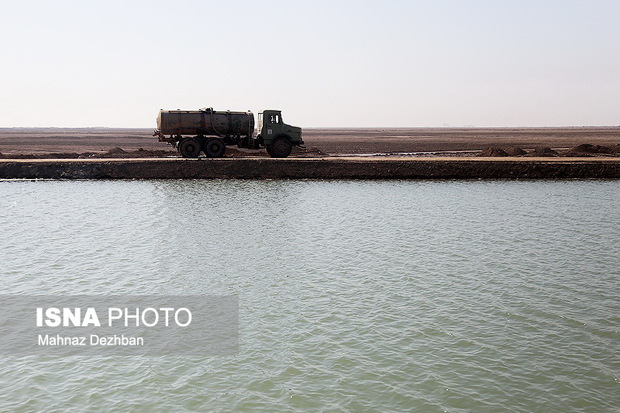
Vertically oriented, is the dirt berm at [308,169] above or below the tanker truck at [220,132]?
below

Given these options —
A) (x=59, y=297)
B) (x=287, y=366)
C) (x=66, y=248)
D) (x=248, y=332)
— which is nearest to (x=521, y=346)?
(x=287, y=366)

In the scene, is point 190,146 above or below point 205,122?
below

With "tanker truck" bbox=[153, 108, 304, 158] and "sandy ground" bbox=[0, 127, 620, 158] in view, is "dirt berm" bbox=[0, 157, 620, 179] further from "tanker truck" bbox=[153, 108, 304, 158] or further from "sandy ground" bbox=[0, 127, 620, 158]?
"sandy ground" bbox=[0, 127, 620, 158]

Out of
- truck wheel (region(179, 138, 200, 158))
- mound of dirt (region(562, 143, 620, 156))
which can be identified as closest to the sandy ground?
truck wheel (region(179, 138, 200, 158))

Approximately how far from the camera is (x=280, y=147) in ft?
A: 121

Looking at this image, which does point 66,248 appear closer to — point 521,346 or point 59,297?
point 59,297

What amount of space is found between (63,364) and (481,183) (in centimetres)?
2707

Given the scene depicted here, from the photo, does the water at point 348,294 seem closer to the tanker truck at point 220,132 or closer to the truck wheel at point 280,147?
the tanker truck at point 220,132

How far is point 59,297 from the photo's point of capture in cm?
1190

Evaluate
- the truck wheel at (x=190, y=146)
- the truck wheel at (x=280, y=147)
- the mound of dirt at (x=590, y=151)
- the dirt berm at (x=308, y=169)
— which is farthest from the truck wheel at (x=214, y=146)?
the mound of dirt at (x=590, y=151)

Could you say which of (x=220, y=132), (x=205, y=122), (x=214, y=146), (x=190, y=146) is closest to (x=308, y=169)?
(x=220, y=132)

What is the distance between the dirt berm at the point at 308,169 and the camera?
34.1m

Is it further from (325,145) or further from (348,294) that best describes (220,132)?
(325,145)

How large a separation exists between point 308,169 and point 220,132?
6033 mm
